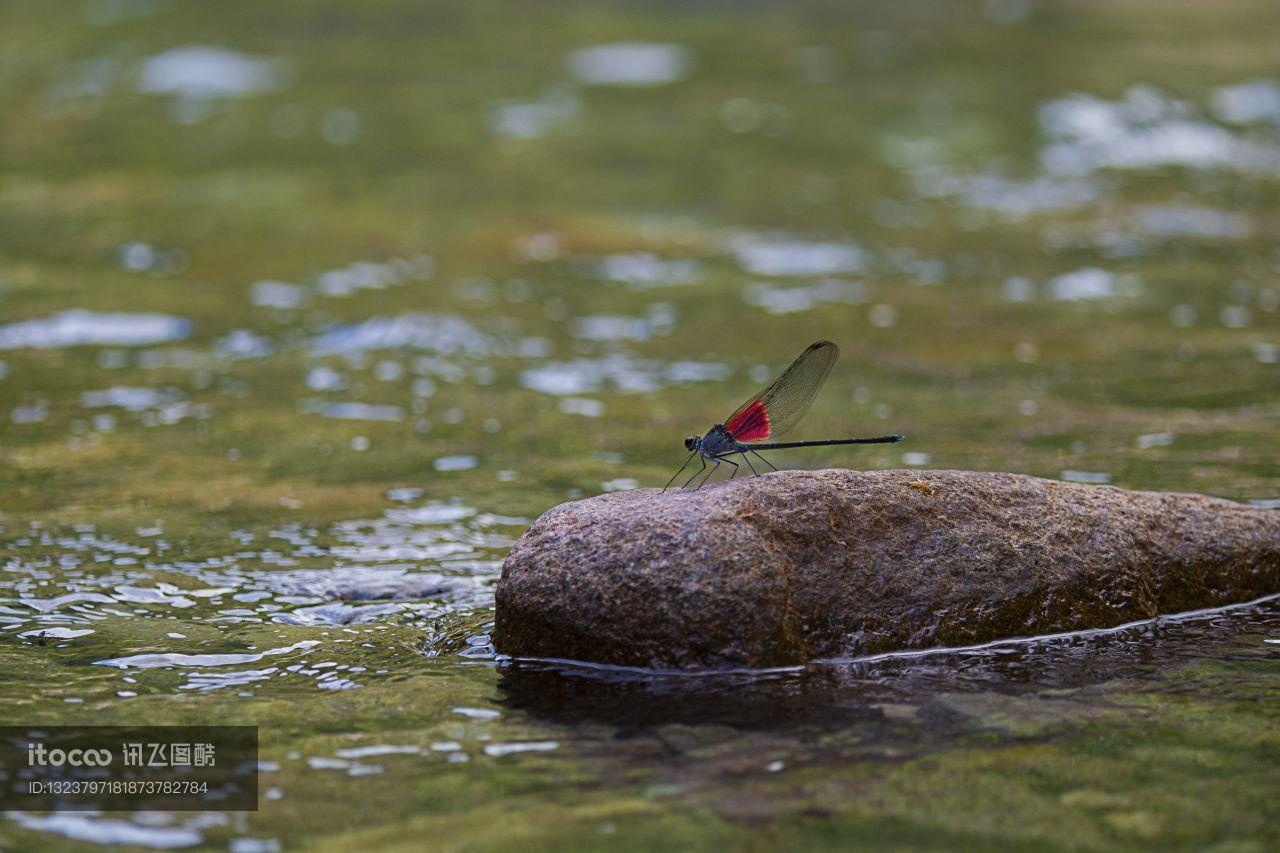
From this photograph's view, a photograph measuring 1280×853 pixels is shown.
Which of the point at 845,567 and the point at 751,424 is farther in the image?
the point at 751,424

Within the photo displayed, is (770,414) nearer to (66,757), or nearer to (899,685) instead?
(899,685)

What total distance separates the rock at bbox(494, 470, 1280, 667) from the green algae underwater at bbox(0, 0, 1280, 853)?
5.2 inches

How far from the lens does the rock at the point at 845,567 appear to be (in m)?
4.86

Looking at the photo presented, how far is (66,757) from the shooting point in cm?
431

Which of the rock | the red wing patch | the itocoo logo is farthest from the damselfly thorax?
the itocoo logo

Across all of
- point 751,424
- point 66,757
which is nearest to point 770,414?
point 751,424

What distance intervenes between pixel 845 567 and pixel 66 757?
8.39 feet

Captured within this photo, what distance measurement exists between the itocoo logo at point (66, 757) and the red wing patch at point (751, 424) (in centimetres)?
246

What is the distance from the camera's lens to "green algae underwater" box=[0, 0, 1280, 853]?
163 inches

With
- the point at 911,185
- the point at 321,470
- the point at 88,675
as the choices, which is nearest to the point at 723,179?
the point at 911,185

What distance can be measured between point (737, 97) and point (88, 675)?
1436cm

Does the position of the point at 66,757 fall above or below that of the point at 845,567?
below

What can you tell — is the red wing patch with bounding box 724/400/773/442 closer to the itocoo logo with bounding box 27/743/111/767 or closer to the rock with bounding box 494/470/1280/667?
the rock with bounding box 494/470/1280/667

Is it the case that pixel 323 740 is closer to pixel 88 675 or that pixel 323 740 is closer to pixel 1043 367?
pixel 88 675
